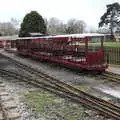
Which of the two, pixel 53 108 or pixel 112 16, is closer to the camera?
pixel 53 108

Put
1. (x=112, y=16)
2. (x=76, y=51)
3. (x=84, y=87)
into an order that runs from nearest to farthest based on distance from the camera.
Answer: (x=84, y=87) < (x=76, y=51) < (x=112, y=16)

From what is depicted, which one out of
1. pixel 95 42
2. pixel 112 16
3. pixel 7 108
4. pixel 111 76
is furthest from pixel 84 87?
pixel 112 16

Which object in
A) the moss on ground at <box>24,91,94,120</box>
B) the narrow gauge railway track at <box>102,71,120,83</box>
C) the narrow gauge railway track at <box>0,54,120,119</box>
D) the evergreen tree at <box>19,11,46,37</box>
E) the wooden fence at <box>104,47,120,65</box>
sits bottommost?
the moss on ground at <box>24,91,94,120</box>

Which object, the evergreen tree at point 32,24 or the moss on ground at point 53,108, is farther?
the evergreen tree at point 32,24

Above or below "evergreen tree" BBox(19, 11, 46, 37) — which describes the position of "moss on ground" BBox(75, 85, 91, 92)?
below

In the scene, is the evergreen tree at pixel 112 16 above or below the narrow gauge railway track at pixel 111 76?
above

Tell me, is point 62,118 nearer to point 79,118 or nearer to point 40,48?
point 79,118

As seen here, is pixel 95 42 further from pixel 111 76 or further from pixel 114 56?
pixel 114 56

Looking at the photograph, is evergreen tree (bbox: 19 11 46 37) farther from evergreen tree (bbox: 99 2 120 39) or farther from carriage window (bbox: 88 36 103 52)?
carriage window (bbox: 88 36 103 52)

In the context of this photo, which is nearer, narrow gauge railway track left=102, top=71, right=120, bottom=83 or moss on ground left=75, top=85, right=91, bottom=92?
moss on ground left=75, top=85, right=91, bottom=92

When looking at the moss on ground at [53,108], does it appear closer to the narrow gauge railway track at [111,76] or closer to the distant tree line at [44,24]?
the narrow gauge railway track at [111,76]

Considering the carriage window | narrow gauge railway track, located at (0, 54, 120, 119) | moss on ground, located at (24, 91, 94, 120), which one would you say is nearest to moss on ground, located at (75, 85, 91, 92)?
narrow gauge railway track, located at (0, 54, 120, 119)

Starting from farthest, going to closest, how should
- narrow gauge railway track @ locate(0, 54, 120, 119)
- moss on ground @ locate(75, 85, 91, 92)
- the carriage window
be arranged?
1. the carriage window
2. moss on ground @ locate(75, 85, 91, 92)
3. narrow gauge railway track @ locate(0, 54, 120, 119)

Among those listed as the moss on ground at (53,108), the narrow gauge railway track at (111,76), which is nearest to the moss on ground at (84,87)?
the moss on ground at (53,108)
